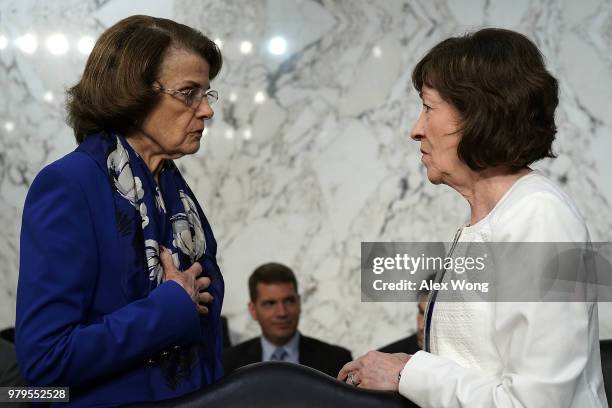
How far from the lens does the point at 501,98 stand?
182cm

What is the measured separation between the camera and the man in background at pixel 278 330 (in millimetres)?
4375

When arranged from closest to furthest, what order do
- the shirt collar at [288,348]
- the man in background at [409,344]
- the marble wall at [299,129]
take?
the man in background at [409,344], the shirt collar at [288,348], the marble wall at [299,129]

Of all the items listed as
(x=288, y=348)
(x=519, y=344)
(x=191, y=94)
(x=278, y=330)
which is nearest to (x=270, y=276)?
(x=278, y=330)

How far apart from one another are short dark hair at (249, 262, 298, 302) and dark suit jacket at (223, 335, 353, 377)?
24 cm

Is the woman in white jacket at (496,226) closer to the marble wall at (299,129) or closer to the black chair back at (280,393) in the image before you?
the black chair back at (280,393)

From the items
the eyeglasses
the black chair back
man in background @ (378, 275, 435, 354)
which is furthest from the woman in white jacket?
man in background @ (378, 275, 435, 354)

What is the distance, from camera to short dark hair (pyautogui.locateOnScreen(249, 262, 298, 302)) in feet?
14.5

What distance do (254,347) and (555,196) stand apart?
294 centimetres

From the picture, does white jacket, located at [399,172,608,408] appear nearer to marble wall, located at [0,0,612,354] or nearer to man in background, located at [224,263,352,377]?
man in background, located at [224,263,352,377]

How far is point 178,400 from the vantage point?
1720 millimetres

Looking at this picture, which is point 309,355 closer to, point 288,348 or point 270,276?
point 288,348

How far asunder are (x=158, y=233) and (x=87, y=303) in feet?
0.80

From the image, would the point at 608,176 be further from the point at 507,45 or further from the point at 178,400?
the point at 178,400

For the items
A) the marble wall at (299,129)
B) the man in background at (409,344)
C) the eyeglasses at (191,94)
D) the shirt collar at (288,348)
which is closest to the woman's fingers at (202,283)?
the eyeglasses at (191,94)
